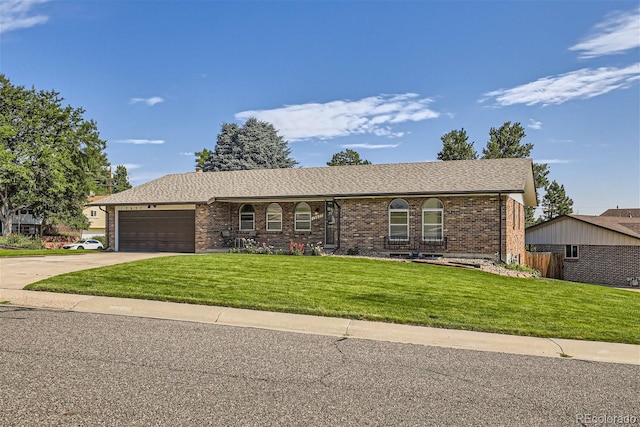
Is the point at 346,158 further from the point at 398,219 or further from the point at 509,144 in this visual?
Result: the point at 398,219

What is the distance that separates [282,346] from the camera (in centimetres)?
698

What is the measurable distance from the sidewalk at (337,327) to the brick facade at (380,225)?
41.5 ft

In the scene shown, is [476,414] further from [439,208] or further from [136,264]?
[439,208]

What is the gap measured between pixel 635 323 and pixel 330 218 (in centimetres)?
1534

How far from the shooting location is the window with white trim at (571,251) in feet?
99.1

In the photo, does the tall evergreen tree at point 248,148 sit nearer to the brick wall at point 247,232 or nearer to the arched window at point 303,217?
the brick wall at point 247,232

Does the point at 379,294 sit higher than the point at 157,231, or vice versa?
the point at 157,231

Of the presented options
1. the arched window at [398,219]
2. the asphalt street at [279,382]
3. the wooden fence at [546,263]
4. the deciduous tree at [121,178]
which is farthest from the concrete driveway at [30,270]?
the deciduous tree at [121,178]

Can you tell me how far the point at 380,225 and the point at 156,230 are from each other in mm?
11565

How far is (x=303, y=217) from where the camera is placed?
79.4ft

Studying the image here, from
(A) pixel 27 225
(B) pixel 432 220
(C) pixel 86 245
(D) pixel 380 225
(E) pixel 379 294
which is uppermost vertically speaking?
(B) pixel 432 220

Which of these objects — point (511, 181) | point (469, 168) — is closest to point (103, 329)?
point (511, 181)
